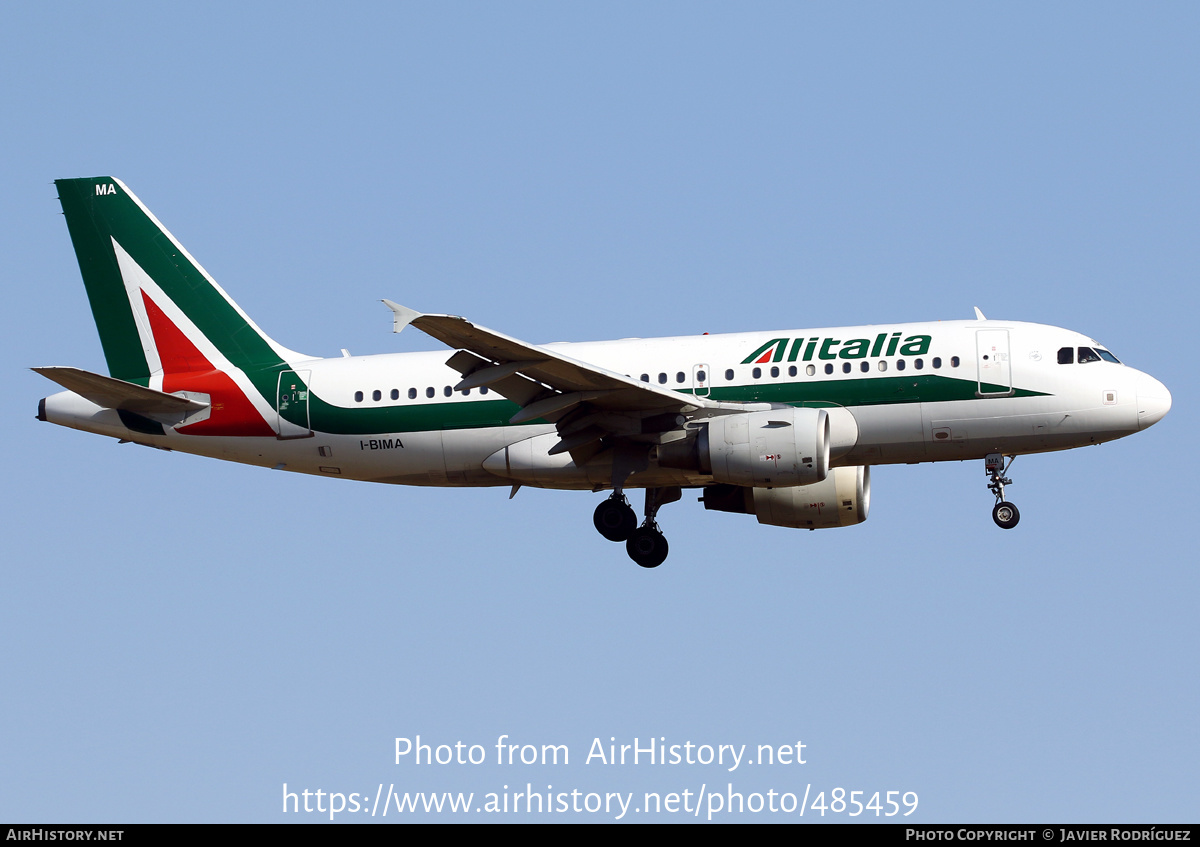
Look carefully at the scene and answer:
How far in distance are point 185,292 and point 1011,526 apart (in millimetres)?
20788

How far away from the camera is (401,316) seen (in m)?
30.2

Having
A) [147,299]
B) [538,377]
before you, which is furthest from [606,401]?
[147,299]

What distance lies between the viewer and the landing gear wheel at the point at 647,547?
37938mm

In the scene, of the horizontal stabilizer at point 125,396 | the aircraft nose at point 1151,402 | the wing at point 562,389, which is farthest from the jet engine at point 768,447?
the horizontal stabilizer at point 125,396

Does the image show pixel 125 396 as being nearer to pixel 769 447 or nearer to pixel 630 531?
pixel 630 531

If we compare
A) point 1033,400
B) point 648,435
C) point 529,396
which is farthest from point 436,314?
point 1033,400

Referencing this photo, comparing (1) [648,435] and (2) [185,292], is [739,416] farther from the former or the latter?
(2) [185,292]

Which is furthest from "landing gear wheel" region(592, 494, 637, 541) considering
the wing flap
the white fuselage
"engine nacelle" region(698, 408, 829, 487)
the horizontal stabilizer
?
the horizontal stabilizer

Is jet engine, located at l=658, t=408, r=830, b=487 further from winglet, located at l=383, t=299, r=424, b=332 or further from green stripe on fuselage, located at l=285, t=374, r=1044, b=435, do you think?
winglet, located at l=383, t=299, r=424, b=332

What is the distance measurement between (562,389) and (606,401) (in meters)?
1.03

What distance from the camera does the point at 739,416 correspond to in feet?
113

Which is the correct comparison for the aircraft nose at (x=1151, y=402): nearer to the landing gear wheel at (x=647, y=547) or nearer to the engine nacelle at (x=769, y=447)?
the engine nacelle at (x=769, y=447)

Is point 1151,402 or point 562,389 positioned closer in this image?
point 562,389

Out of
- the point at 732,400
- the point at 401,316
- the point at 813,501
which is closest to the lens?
the point at 401,316
